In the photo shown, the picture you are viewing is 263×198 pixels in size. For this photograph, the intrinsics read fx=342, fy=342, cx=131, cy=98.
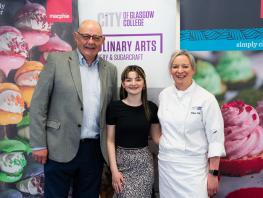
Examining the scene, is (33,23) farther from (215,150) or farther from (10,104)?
(215,150)

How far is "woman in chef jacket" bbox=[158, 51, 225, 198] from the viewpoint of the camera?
2113mm

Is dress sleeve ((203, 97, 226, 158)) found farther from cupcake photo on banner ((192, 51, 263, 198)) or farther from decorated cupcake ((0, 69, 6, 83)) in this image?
decorated cupcake ((0, 69, 6, 83))

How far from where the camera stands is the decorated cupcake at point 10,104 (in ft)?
9.36

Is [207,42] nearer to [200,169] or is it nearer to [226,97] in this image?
[226,97]

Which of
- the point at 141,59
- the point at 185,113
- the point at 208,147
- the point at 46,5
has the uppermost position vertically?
the point at 46,5

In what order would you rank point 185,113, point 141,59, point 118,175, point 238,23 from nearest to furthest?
point 185,113 < point 118,175 < point 238,23 < point 141,59

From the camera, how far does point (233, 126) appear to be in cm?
255

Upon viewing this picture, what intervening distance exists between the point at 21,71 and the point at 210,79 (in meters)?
1.53

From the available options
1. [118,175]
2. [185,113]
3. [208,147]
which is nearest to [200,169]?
[208,147]

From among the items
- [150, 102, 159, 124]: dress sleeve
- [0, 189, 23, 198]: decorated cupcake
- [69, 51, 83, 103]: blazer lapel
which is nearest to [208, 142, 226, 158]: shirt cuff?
[150, 102, 159, 124]: dress sleeve

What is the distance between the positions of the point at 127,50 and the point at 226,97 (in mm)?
849

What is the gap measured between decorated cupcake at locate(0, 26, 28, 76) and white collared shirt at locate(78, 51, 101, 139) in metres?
0.73

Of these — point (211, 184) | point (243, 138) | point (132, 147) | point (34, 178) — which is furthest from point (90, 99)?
point (243, 138)

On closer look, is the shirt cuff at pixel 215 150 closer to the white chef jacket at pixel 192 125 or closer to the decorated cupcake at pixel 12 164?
the white chef jacket at pixel 192 125
